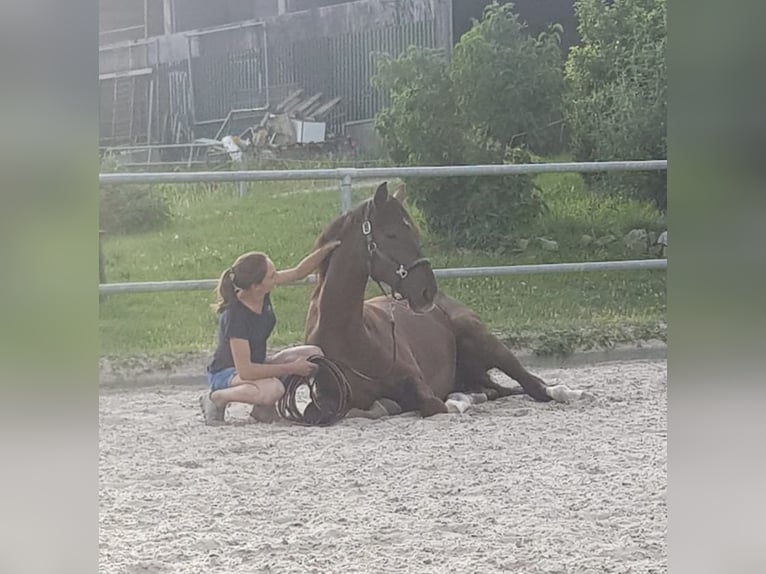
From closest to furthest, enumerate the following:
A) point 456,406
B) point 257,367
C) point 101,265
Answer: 1. point 101,265
2. point 257,367
3. point 456,406

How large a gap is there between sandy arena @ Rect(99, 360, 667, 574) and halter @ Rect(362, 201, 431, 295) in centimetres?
47

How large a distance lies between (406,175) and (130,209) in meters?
0.93

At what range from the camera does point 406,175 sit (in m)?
3.98

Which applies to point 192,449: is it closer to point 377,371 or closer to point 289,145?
point 377,371

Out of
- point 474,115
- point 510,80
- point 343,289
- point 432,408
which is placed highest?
point 510,80

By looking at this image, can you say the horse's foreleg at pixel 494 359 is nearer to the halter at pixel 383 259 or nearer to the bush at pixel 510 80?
the halter at pixel 383 259

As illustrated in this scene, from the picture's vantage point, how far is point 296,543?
3896 mm

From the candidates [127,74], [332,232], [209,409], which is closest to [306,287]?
[332,232]

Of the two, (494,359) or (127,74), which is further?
(494,359)

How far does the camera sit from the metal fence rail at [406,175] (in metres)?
3.88

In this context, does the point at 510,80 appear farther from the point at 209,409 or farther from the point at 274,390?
the point at 209,409

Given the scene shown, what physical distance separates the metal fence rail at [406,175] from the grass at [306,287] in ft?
0.08

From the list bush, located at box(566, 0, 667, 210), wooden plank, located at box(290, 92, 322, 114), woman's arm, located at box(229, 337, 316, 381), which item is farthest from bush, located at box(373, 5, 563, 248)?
woman's arm, located at box(229, 337, 316, 381)

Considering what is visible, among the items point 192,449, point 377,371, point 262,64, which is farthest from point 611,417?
point 262,64
